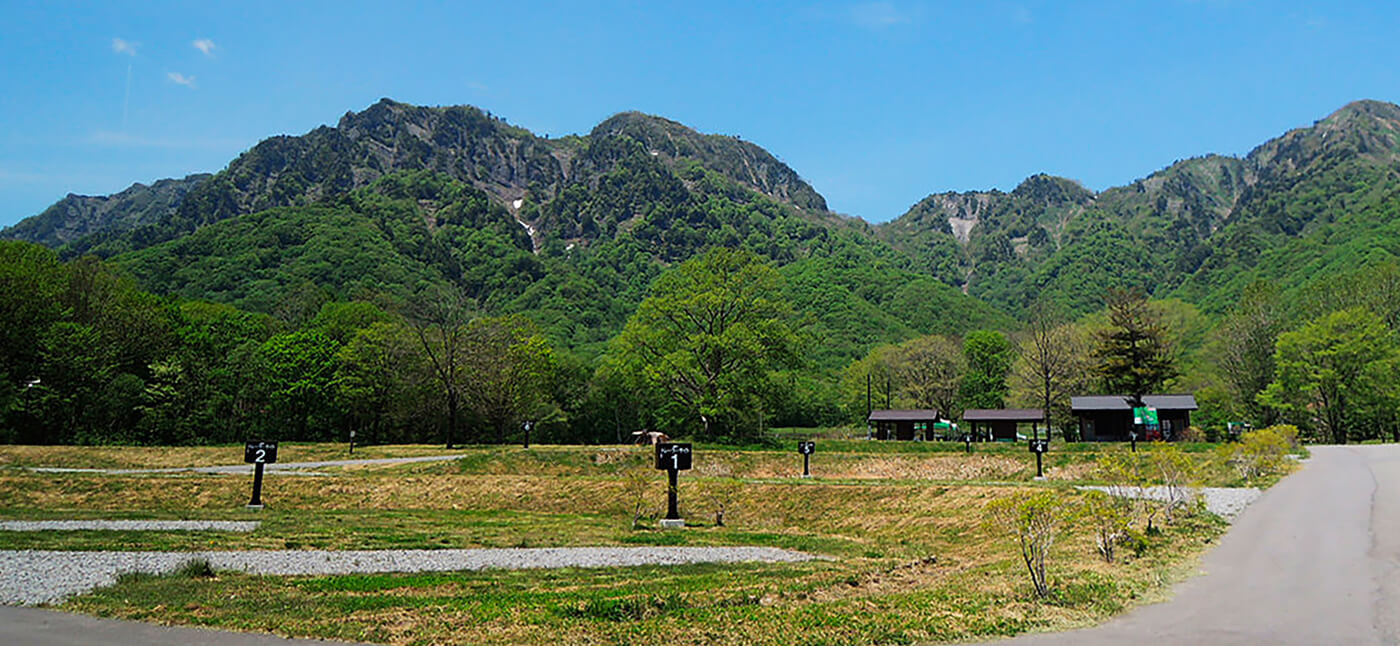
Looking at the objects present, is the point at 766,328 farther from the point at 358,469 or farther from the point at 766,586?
the point at 766,586

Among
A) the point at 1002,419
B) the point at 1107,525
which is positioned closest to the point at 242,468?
the point at 1107,525

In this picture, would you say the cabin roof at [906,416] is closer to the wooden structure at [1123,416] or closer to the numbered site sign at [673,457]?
the wooden structure at [1123,416]

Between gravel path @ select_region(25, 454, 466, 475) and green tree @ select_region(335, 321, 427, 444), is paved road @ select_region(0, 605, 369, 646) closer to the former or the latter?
gravel path @ select_region(25, 454, 466, 475)

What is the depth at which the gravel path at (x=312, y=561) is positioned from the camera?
9.95m

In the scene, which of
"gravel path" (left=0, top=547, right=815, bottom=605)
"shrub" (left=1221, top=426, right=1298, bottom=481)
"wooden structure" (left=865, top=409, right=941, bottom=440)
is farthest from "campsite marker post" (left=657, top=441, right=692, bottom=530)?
"wooden structure" (left=865, top=409, right=941, bottom=440)

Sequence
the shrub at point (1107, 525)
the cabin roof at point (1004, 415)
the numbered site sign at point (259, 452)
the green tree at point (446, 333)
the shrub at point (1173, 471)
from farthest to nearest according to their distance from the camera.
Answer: the green tree at point (446, 333) → the cabin roof at point (1004, 415) → the numbered site sign at point (259, 452) → the shrub at point (1173, 471) → the shrub at point (1107, 525)

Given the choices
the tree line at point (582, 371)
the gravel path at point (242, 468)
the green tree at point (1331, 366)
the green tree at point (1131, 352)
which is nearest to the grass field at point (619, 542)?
the gravel path at point (242, 468)

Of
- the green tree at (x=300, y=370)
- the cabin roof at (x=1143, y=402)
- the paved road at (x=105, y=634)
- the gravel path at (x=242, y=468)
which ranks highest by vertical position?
the green tree at (x=300, y=370)

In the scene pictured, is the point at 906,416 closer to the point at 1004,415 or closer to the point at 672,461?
the point at 1004,415

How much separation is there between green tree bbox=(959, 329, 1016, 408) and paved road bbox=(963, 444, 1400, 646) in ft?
198

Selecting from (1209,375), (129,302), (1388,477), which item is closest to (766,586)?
(1388,477)

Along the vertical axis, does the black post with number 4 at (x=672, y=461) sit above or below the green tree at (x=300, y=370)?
below

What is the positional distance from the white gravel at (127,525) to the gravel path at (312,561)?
4.55 meters

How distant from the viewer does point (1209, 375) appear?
212 ft
